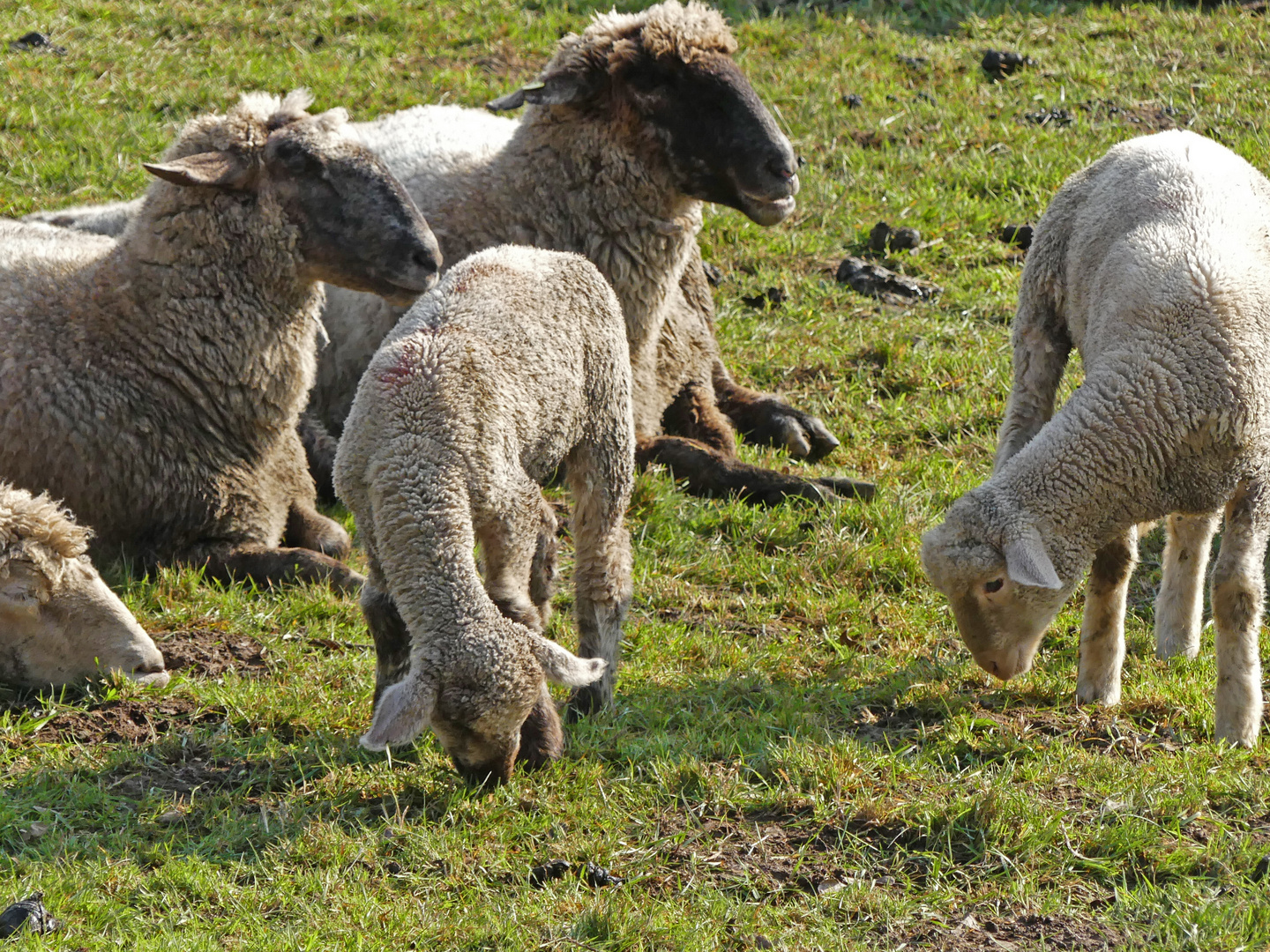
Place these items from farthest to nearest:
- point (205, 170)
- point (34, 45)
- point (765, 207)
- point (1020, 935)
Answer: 1. point (34, 45)
2. point (765, 207)
3. point (205, 170)
4. point (1020, 935)

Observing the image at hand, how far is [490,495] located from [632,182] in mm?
2754

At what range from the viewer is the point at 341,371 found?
6.97m

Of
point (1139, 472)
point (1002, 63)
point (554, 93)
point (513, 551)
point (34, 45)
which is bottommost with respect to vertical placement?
point (513, 551)

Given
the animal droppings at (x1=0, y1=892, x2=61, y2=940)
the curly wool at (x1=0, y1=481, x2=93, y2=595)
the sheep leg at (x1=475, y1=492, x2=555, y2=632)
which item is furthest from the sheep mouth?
the animal droppings at (x1=0, y1=892, x2=61, y2=940)

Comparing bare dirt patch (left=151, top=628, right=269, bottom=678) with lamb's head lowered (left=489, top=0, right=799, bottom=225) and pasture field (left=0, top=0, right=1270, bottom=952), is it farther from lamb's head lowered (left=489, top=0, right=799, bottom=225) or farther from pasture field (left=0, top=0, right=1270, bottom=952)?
lamb's head lowered (left=489, top=0, right=799, bottom=225)

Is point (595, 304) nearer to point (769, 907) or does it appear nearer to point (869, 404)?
point (769, 907)

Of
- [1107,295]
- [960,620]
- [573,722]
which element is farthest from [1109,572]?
[573,722]

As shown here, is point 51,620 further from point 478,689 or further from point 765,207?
point 765,207

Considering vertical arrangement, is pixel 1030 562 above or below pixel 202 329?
below

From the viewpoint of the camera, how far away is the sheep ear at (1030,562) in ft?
15.2

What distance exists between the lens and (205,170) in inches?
224

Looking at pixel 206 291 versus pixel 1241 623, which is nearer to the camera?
pixel 1241 623

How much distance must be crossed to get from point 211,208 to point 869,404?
3.41 meters

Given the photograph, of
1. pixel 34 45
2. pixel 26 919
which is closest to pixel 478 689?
pixel 26 919
